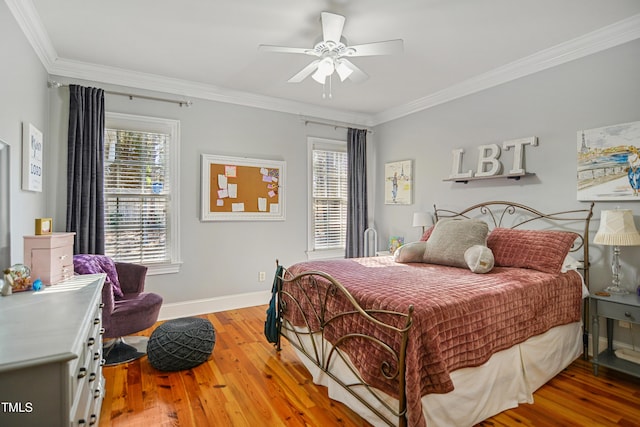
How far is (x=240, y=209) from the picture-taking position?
4258 mm

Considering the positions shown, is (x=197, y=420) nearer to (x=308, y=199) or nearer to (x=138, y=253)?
(x=138, y=253)

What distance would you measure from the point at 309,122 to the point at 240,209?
1.57 m

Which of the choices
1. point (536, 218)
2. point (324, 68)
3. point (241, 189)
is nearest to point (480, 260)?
point (536, 218)

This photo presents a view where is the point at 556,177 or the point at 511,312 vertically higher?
the point at 556,177

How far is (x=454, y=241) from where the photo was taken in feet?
10.2

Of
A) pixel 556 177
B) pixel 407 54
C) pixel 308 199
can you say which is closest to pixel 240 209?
pixel 308 199

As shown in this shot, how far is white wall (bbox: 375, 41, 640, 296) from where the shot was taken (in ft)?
9.12

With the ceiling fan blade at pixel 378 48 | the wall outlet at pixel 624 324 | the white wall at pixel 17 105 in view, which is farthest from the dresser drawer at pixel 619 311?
the white wall at pixel 17 105

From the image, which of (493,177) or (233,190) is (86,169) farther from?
→ (493,177)

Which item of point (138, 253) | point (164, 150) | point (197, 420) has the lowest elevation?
point (197, 420)

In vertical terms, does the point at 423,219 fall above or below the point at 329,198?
below

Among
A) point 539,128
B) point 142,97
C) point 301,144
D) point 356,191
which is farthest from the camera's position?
point 356,191

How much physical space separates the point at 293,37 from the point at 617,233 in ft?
9.57

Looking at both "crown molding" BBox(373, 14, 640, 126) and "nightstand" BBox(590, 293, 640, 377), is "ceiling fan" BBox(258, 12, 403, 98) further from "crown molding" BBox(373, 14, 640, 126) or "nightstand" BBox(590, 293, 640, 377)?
"nightstand" BBox(590, 293, 640, 377)
